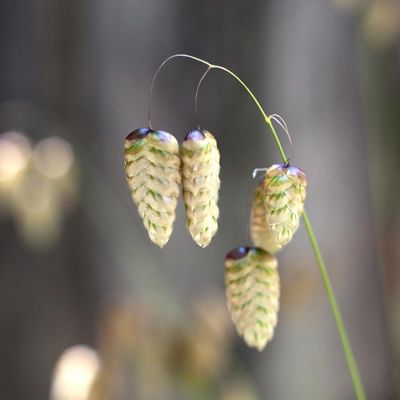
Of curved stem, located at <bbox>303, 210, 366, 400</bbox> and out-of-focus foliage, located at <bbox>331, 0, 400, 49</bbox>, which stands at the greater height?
out-of-focus foliage, located at <bbox>331, 0, 400, 49</bbox>

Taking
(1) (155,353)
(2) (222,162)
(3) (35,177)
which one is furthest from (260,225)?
(2) (222,162)

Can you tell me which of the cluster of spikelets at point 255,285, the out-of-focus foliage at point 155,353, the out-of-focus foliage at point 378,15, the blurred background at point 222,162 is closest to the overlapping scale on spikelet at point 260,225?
the cluster of spikelets at point 255,285

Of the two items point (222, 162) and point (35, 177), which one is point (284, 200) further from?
point (222, 162)

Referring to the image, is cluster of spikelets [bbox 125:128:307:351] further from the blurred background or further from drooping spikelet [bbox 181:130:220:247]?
the blurred background

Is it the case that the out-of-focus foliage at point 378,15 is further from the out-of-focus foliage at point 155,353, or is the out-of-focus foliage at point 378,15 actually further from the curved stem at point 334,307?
the curved stem at point 334,307

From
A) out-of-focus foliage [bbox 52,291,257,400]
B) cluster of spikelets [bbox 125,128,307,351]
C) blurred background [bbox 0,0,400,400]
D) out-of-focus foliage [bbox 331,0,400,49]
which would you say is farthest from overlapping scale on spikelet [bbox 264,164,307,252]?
blurred background [bbox 0,0,400,400]

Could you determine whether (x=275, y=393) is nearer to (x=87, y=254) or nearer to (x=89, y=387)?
(x=87, y=254)

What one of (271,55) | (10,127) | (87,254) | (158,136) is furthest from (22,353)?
(158,136)
